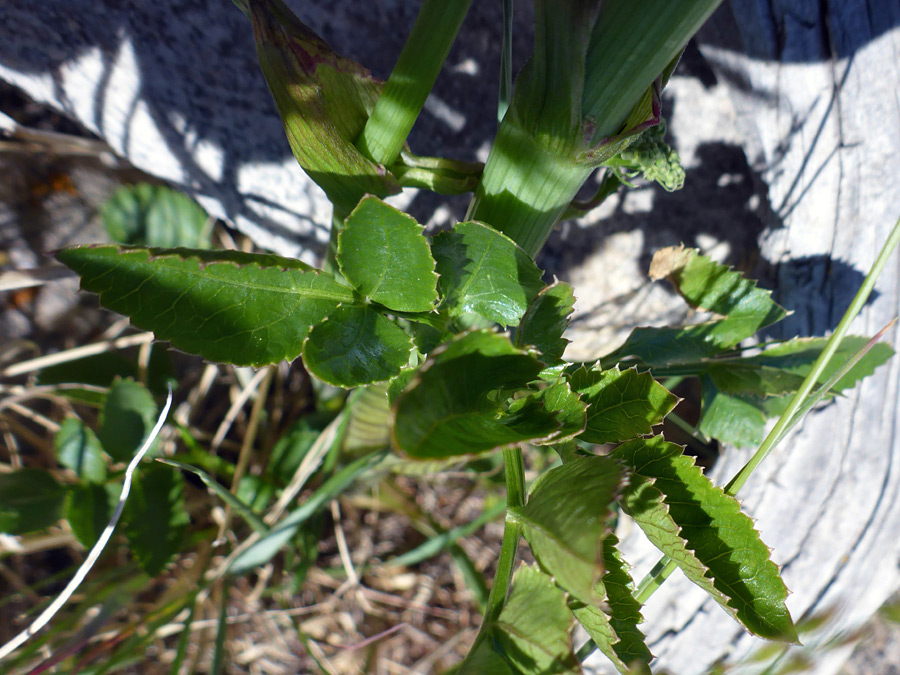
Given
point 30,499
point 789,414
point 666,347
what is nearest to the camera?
point 789,414

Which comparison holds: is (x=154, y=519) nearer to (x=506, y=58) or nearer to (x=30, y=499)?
(x=30, y=499)

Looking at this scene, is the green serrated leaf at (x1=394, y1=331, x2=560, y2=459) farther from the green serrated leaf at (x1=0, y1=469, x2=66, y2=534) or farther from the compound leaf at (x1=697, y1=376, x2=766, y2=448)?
the green serrated leaf at (x1=0, y1=469, x2=66, y2=534)

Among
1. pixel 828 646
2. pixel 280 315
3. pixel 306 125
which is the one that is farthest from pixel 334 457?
pixel 828 646

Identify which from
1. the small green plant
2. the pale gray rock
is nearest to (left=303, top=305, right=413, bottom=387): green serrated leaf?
the small green plant

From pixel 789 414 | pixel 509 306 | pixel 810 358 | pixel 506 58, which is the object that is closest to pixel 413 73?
pixel 506 58

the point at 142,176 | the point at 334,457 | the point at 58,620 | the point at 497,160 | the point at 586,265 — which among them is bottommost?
the point at 58,620

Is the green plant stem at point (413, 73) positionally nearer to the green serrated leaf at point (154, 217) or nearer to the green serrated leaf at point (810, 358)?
the green serrated leaf at point (810, 358)

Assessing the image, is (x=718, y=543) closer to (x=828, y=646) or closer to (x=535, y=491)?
(x=535, y=491)
